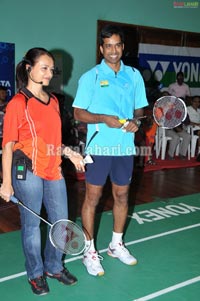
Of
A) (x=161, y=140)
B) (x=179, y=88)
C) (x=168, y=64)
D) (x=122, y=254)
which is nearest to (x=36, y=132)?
(x=122, y=254)

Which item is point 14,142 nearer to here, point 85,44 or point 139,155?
point 139,155

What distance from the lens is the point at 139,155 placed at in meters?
6.66

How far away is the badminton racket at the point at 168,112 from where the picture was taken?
332 centimetres

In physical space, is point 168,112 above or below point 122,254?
above

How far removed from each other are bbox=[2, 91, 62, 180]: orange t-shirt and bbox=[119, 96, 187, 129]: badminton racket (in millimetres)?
1212

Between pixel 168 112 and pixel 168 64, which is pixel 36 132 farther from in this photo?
pixel 168 64

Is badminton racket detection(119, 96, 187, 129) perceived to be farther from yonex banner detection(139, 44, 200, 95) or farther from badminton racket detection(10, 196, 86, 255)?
yonex banner detection(139, 44, 200, 95)

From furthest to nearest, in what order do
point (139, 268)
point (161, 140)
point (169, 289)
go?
1. point (161, 140)
2. point (139, 268)
3. point (169, 289)

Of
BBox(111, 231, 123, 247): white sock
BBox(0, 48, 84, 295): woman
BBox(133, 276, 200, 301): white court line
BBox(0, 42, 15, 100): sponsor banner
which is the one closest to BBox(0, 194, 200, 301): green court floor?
BBox(133, 276, 200, 301): white court line

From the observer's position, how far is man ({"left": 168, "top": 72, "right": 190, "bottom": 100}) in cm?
851

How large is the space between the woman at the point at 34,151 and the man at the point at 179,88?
21.3 feet

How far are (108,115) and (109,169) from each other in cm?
45

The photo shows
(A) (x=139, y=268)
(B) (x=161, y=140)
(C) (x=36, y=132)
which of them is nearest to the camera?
(C) (x=36, y=132)

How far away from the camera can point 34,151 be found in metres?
2.30
